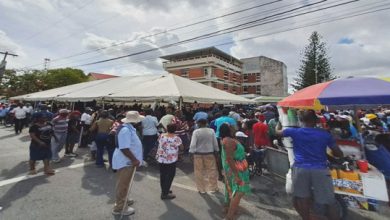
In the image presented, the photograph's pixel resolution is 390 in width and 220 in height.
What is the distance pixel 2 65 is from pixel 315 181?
6.55 meters

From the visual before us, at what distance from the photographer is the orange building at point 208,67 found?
40.4 m

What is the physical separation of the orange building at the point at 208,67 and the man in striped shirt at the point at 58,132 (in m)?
33.0

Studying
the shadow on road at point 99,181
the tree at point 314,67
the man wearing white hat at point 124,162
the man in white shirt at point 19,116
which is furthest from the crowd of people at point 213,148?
the tree at point 314,67

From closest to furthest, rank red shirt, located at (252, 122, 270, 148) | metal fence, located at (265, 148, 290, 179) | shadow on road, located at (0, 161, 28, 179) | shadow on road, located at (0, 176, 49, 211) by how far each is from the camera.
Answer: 1. shadow on road, located at (0, 176, 49, 211)
2. metal fence, located at (265, 148, 290, 179)
3. shadow on road, located at (0, 161, 28, 179)
4. red shirt, located at (252, 122, 270, 148)

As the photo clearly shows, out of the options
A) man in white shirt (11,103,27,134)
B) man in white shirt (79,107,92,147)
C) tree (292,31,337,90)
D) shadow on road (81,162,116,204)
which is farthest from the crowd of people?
tree (292,31,337,90)

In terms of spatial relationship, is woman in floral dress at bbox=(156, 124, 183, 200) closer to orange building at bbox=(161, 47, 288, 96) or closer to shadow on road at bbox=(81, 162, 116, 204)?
shadow on road at bbox=(81, 162, 116, 204)

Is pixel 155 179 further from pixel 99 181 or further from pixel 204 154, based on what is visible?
pixel 204 154

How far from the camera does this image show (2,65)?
532 centimetres

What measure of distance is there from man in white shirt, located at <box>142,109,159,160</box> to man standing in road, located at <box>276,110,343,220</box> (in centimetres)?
477

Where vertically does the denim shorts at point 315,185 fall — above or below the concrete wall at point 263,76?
below

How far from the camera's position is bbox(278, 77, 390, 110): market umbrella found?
10.3 ft

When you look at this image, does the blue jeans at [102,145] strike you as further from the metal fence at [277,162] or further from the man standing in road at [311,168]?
the man standing in road at [311,168]

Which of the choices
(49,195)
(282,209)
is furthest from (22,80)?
(282,209)

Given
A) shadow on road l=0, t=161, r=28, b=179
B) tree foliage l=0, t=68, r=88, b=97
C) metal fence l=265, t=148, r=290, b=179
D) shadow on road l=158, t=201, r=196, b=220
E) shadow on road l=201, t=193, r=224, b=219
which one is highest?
tree foliage l=0, t=68, r=88, b=97
